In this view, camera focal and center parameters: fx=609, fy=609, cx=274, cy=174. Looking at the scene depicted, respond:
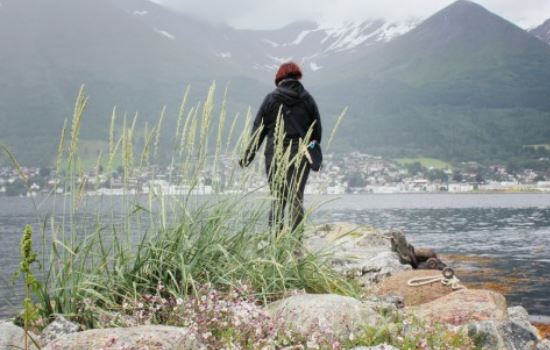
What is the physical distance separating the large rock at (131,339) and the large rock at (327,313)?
78 cm

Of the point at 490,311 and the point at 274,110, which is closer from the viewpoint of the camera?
the point at 490,311

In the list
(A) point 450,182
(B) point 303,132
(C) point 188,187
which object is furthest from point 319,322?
(A) point 450,182

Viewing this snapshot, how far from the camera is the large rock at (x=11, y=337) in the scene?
12.5 ft

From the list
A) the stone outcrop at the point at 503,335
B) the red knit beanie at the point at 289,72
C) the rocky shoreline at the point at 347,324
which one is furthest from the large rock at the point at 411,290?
the red knit beanie at the point at 289,72

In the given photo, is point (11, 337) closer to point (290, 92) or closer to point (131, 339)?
point (131, 339)

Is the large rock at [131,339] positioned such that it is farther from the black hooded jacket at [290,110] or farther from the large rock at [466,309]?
the black hooded jacket at [290,110]

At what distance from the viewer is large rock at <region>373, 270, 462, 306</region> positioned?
6.90 meters

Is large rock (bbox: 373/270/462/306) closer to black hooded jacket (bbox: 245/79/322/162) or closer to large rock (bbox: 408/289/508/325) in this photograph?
large rock (bbox: 408/289/508/325)

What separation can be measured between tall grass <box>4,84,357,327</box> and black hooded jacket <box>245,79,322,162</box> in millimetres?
2038

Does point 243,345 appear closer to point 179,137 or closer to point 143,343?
point 143,343

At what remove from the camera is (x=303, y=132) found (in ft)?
25.8

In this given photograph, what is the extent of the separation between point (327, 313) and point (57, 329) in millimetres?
1815

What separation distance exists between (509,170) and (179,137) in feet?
620

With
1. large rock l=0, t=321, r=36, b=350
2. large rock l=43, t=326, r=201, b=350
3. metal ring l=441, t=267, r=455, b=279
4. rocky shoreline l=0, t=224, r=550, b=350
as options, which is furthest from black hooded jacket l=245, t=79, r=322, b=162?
large rock l=43, t=326, r=201, b=350
